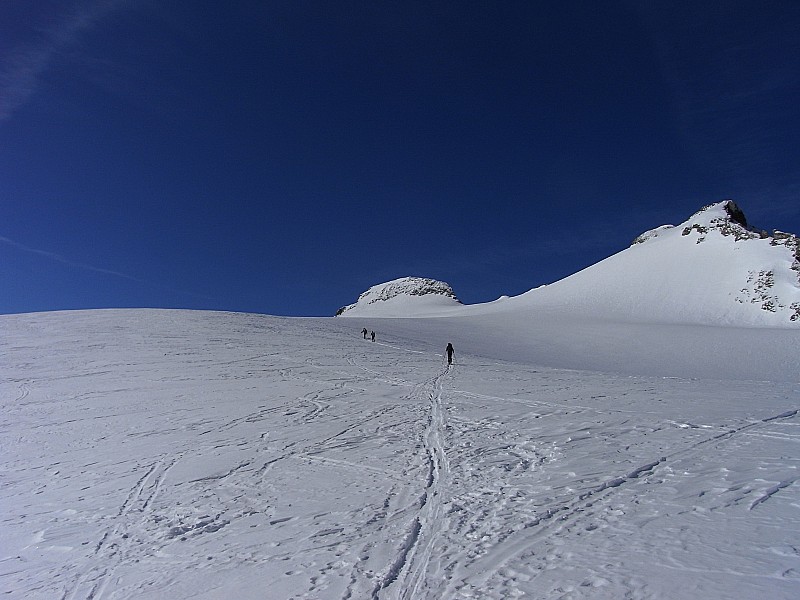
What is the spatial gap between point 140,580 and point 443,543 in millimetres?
3401

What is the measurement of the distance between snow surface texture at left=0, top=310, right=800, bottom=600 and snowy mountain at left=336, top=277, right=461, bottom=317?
127m

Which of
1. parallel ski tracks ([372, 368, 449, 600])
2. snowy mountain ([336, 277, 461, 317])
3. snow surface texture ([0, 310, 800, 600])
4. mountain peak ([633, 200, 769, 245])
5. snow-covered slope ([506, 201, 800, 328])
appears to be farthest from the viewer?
snowy mountain ([336, 277, 461, 317])

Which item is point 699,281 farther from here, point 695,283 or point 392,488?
point 392,488

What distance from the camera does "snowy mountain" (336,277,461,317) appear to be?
14938 centimetres

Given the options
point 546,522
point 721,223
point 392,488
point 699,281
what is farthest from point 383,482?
point 721,223

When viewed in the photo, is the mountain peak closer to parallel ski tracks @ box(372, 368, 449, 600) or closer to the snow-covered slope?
the snow-covered slope

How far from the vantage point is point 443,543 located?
234 inches

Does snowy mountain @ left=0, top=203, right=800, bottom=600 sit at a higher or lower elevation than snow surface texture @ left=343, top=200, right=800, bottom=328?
lower

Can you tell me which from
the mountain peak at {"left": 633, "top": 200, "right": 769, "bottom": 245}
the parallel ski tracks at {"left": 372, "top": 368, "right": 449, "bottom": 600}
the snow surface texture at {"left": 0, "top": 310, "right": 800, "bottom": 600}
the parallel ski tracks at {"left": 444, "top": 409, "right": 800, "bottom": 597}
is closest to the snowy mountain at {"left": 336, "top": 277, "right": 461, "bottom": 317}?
the mountain peak at {"left": 633, "top": 200, "right": 769, "bottom": 245}

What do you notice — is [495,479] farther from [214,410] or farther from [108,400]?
[108,400]

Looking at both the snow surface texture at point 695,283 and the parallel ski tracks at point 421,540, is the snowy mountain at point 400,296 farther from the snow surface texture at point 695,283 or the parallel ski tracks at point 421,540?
the parallel ski tracks at point 421,540

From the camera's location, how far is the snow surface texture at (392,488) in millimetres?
5371

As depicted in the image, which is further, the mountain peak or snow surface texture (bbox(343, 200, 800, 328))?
the mountain peak

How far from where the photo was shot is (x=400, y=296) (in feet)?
550
